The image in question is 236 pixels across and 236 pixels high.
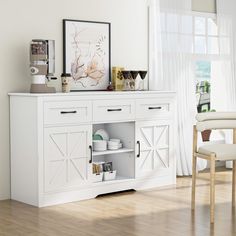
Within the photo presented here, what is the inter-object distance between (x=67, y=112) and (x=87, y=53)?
89 centimetres

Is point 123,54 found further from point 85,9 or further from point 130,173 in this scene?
point 130,173

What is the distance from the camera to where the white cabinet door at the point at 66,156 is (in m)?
5.04

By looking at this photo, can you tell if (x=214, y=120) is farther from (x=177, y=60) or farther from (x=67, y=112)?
(x=177, y=60)

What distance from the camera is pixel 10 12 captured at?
5.25 metres

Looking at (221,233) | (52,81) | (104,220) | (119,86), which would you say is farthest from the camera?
(119,86)

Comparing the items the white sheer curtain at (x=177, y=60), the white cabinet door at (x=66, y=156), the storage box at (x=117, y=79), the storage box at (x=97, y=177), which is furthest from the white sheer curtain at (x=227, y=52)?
the white cabinet door at (x=66, y=156)

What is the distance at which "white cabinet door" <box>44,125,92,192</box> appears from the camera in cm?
504

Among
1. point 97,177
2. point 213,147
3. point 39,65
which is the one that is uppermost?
point 39,65

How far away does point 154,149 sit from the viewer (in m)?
5.85

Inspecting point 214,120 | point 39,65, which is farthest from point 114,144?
point 214,120

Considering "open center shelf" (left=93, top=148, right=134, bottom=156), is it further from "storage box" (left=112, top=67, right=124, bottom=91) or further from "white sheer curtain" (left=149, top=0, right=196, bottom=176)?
"white sheer curtain" (left=149, top=0, right=196, bottom=176)

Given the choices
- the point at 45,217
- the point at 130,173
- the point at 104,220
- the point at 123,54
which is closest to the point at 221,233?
the point at 104,220

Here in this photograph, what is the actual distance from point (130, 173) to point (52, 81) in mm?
1120

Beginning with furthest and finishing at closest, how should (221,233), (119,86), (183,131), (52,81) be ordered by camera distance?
(183,131), (119,86), (52,81), (221,233)
